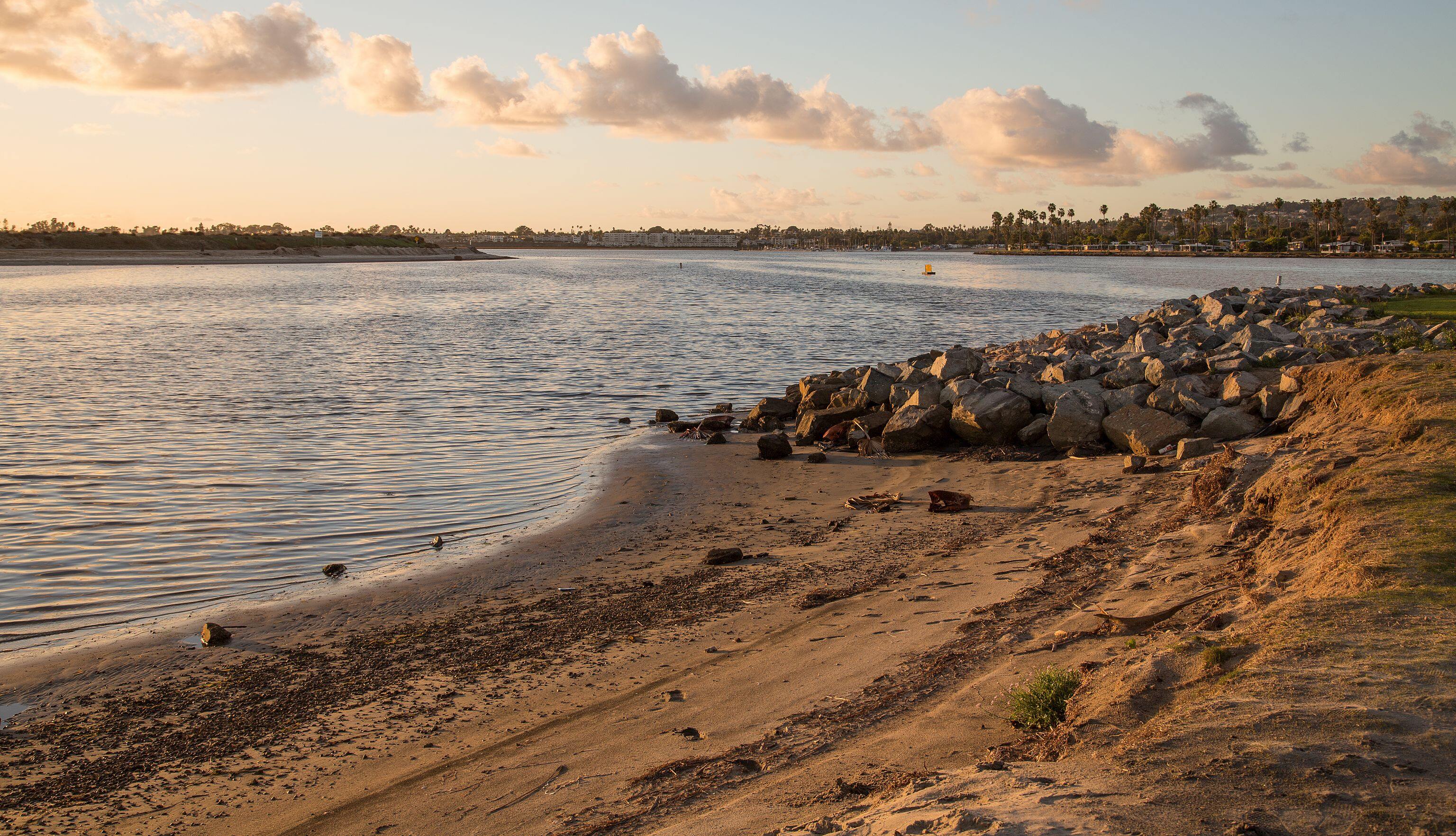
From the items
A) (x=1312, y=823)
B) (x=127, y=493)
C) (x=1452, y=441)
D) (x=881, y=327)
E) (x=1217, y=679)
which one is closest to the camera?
(x=1312, y=823)

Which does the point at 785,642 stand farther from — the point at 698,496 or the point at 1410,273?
the point at 1410,273

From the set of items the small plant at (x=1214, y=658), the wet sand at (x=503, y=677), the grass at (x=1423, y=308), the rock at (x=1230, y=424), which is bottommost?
the wet sand at (x=503, y=677)

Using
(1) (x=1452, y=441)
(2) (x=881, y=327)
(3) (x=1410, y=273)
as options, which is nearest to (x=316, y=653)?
(1) (x=1452, y=441)

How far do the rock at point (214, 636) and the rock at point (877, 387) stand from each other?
11471 mm

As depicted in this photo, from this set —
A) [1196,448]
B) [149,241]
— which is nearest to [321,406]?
[1196,448]

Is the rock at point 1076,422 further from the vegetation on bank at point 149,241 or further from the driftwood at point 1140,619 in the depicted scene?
the vegetation on bank at point 149,241

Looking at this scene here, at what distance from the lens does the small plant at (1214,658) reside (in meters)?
4.94

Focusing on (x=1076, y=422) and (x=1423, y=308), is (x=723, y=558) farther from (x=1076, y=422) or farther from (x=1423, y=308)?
(x=1423, y=308)

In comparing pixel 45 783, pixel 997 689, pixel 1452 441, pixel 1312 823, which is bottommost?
pixel 45 783

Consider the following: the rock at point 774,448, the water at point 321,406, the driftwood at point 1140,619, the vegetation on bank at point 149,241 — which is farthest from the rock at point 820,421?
the vegetation on bank at point 149,241

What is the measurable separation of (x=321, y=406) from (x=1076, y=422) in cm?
1578

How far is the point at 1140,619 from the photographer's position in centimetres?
619

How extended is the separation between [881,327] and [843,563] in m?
Answer: 34.8

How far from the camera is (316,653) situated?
7.34 meters
